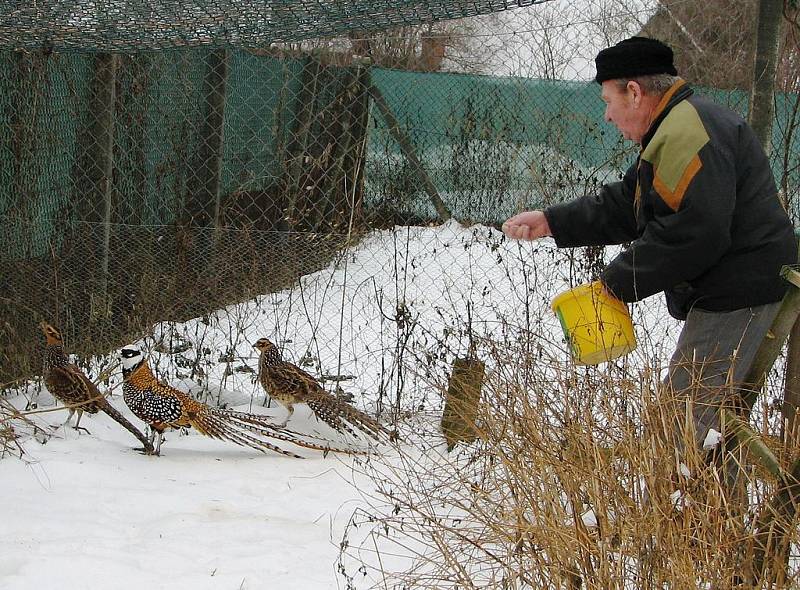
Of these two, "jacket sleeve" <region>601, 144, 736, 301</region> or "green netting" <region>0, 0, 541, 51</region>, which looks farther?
"green netting" <region>0, 0, 541, 51</region>

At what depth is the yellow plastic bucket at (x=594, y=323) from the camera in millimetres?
3182

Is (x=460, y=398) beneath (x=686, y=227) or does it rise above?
beneath

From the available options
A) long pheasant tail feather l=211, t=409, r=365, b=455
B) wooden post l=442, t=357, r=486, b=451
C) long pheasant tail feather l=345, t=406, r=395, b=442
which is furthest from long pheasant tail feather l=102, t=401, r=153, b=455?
wooden post l=442, t=357, r=486, b=451

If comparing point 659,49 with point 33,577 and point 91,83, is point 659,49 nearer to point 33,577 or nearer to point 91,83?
point 33,577

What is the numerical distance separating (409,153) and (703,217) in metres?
4.66

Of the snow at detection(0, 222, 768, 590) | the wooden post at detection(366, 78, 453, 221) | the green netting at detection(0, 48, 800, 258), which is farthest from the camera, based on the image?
the wooden post at detection(366, 78, 453, 221)

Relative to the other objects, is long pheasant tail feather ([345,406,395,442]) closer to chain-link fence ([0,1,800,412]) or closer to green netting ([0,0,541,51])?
chain-link fence ([0,1,800,412])

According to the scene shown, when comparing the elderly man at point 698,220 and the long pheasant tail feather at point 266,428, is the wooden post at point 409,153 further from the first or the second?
the elderly man at point 698,220

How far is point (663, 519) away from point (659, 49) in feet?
5.46

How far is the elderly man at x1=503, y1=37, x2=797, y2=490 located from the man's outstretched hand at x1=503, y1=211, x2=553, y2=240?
45cm

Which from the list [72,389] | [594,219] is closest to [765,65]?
[594,219]

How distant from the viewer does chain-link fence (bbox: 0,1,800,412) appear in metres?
5.66

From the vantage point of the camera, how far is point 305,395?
5.50 meters

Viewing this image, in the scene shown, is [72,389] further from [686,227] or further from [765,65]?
[765,65]
